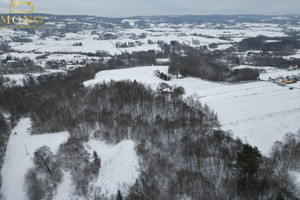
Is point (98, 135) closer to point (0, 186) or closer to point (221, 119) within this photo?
point (0, 186)

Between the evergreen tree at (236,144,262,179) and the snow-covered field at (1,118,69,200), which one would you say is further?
the snow-covered field at (1,118,69,200)

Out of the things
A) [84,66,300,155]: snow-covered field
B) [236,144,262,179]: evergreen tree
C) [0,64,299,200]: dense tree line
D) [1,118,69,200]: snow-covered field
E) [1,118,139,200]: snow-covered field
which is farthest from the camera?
[84,66,300,155]: snow-covered field

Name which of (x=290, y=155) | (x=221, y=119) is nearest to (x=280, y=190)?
(x=290, y=155)

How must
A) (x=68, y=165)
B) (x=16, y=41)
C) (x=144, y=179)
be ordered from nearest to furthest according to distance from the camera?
(x=144, y=179)
(x=68, y=165)
(x=16, y=41)

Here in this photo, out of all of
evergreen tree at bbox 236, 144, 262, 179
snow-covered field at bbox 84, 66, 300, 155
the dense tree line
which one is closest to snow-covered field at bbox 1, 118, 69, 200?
the dense tree line

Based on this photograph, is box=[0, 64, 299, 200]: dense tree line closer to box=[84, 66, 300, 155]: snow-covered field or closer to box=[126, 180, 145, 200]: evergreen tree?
box=[126, 180, 145, 200]: evergreen tree

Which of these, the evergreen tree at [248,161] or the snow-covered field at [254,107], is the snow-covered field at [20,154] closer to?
the evergreen tree at [248,161]

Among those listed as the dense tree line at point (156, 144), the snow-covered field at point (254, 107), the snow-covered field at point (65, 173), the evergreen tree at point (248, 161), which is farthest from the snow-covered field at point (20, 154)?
the snow-covered field at point (254, 107)
